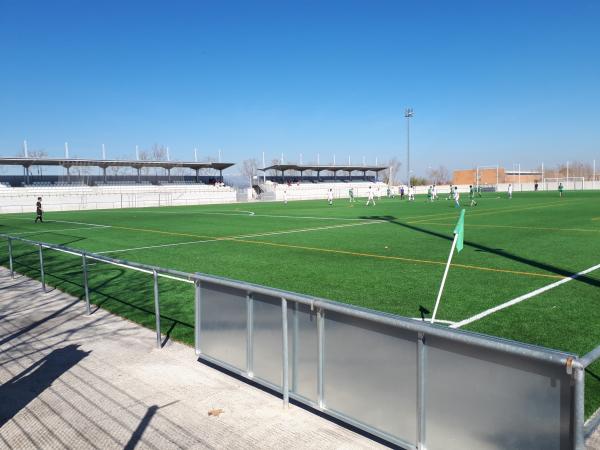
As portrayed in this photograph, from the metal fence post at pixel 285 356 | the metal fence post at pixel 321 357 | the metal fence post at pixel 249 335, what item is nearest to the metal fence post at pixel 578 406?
the metal fence post at pixel 321 357

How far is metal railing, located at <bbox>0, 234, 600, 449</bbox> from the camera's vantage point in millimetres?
2828

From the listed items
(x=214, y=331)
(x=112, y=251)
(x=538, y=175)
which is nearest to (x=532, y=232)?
(x=112, y=251)

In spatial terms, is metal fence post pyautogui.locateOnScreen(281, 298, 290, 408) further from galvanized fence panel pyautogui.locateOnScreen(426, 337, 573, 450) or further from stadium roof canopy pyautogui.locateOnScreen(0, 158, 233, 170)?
stadium roof canopy pyautogui.locateOnScreen(0, 158, 233, 170)

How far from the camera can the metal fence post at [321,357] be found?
13.9ft

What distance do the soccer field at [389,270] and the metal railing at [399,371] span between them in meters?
2.03

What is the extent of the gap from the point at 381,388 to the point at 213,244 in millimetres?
14553

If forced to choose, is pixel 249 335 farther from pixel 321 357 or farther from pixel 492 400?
pixel 492 400

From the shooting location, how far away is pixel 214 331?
217 inches

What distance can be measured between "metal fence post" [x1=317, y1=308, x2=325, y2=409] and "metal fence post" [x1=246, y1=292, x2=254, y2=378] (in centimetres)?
93

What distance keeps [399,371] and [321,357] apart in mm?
855

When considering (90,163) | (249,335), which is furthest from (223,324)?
(90,163)

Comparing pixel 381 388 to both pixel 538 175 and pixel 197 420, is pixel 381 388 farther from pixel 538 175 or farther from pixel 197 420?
pixel 538 175

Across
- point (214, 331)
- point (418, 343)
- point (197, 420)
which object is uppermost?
point (418, 343)

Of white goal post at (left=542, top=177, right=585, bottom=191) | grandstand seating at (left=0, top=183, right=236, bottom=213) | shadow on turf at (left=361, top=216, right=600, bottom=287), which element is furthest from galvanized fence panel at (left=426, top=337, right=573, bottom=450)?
white goal post at (left=542, top=177, right=585, bottom=191)
